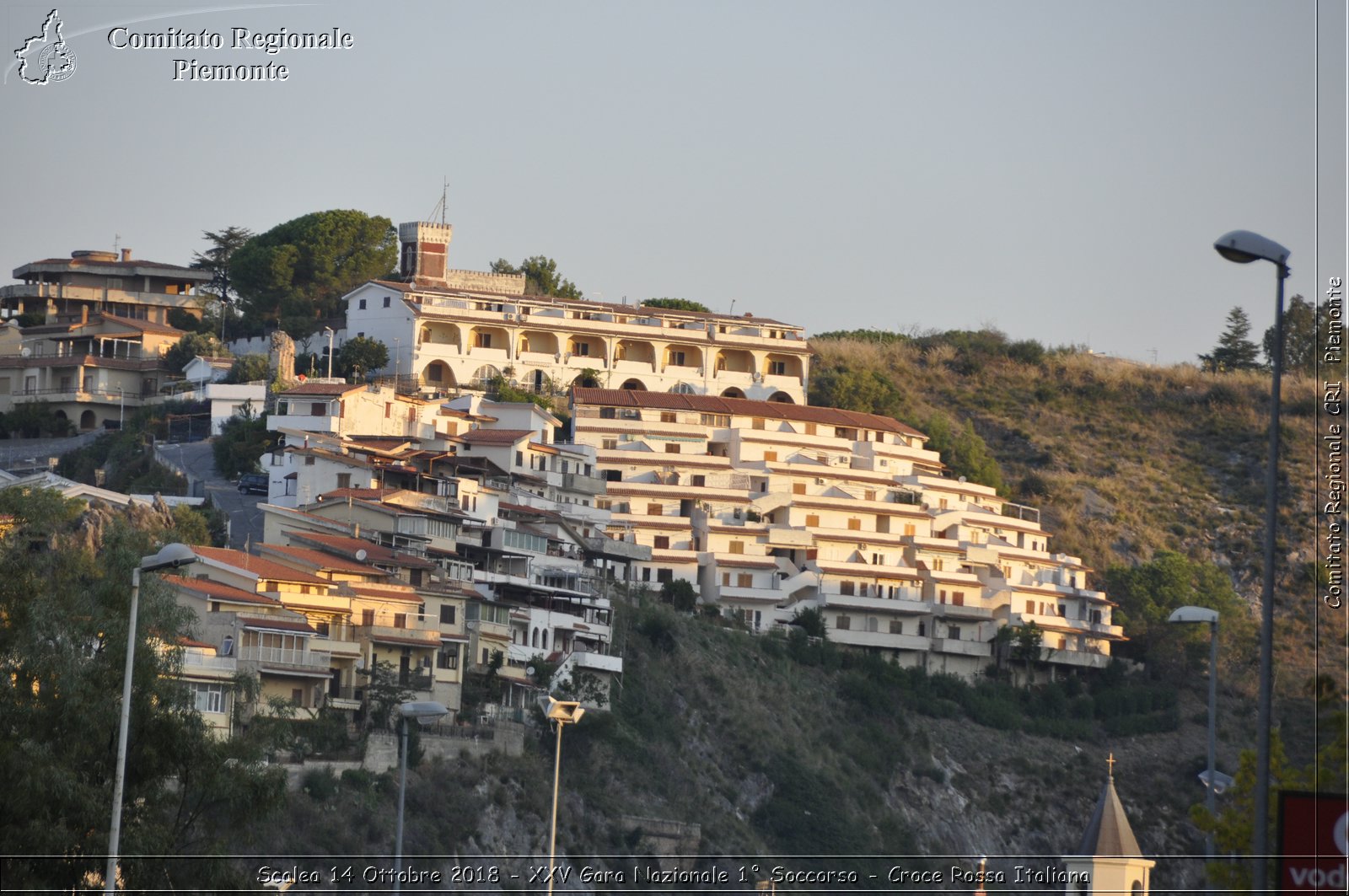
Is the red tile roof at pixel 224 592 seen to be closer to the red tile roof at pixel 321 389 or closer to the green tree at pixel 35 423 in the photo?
the red tile roof at pixel 321 389

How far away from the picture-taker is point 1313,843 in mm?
19812

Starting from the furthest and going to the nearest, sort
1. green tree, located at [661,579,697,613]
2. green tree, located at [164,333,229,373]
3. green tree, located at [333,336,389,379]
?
1. green tree, located at [164,333,229,373]
2. green tree, located at [333,336,389,379]
3. green tree, located at [661,579,697,613]

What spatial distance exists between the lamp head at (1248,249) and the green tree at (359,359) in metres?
73.1

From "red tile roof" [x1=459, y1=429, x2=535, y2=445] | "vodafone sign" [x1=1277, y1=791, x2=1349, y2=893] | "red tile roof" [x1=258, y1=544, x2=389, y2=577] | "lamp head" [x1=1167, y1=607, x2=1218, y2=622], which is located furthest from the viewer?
"red tile roof" [x1=459, y1=429, x2=535, y2=445]

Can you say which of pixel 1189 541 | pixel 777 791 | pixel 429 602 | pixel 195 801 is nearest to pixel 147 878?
pixel 195 801

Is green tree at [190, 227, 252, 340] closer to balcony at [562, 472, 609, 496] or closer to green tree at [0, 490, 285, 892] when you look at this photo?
balcony at [562, 472, 609, 496]

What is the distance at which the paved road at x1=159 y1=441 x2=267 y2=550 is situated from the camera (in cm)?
7188

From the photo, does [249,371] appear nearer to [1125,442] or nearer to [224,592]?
[224,592]

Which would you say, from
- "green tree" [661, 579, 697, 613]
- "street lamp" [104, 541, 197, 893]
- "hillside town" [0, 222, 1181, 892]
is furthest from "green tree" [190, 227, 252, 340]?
"street lamp" [104, 541, 197, 893]

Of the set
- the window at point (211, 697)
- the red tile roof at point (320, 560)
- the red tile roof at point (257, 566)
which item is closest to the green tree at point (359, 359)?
the red tile roof at point (320, 560)

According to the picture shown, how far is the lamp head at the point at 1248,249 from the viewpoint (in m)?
21.9

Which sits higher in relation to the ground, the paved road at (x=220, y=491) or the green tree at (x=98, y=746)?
the paved road at (x=220, y=491)

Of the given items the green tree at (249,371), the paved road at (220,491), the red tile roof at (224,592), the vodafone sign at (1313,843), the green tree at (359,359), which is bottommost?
the vodafone sign at (1313,843)

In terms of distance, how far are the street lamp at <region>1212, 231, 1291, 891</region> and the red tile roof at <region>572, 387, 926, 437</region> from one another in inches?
2683
